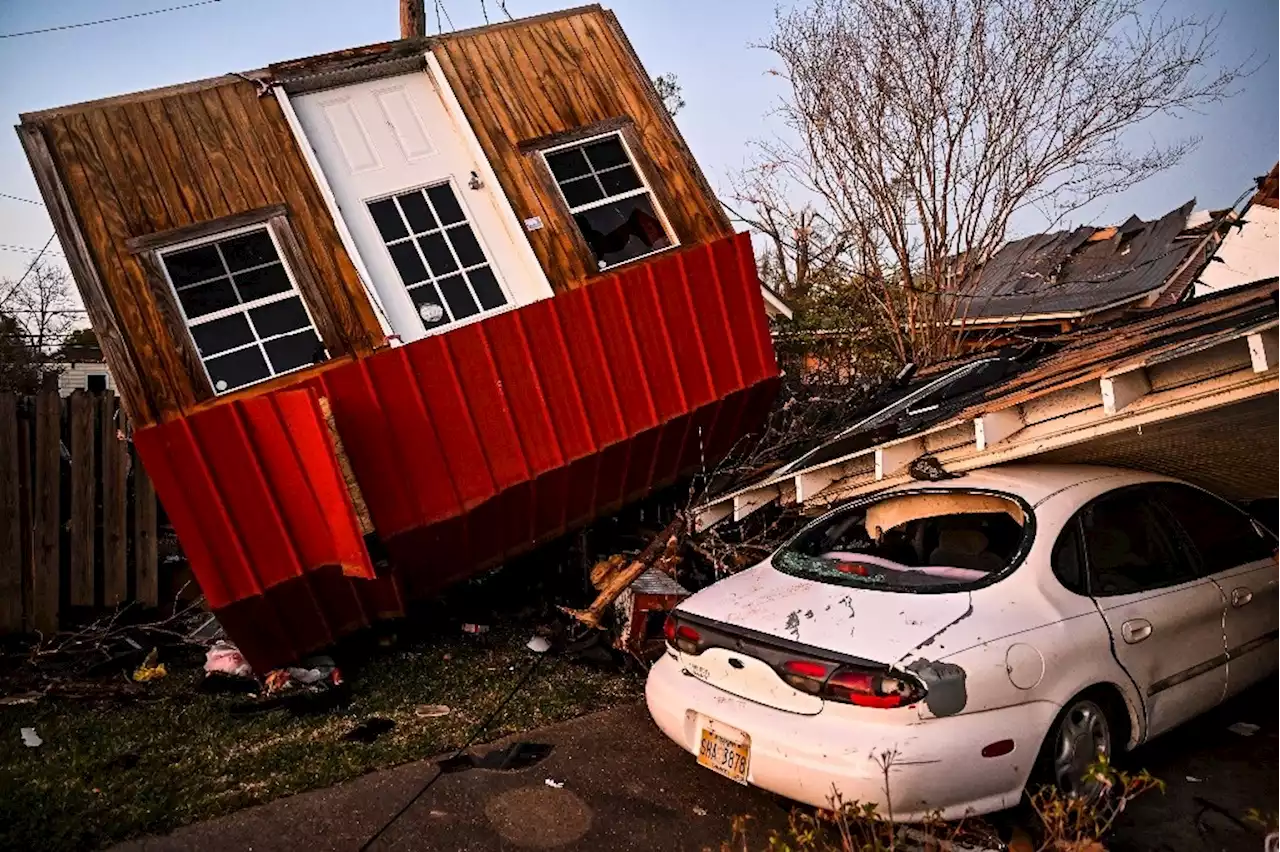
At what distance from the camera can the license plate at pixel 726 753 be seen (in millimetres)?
3715

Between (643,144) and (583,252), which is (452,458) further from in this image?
(643,144)

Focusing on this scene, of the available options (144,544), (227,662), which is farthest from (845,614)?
(144,544)

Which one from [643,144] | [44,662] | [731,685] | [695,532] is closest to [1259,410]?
[731,685]

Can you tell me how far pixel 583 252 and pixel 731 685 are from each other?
4566mm

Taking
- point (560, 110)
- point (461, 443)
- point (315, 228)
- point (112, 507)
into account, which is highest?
point (560, 110)

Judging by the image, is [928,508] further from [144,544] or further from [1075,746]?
[144,544]

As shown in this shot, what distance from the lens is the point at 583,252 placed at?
7.49 metres

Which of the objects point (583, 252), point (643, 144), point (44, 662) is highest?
point (643, 144)

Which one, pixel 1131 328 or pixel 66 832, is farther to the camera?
pixel 1131 328

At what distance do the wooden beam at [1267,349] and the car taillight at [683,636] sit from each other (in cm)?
268

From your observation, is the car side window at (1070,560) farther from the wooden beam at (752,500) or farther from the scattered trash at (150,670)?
the scattered trash at (150,670)

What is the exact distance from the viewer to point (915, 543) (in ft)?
15.4

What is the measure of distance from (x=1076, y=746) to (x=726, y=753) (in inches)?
59.9

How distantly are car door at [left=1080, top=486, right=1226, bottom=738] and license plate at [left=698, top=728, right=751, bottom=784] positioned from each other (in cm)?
174
